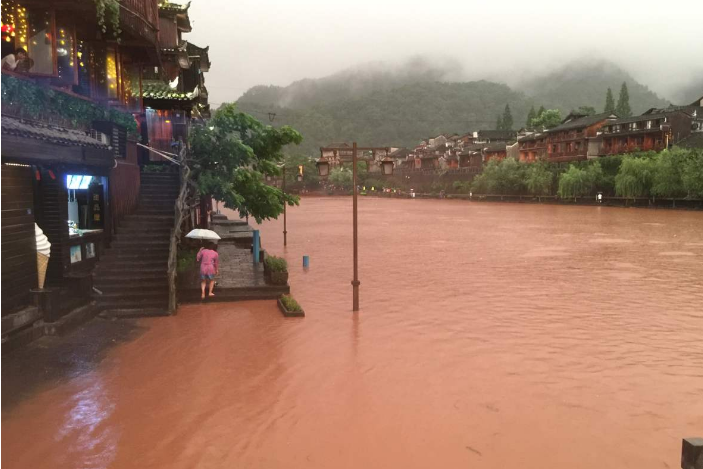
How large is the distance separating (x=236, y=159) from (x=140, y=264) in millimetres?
4573

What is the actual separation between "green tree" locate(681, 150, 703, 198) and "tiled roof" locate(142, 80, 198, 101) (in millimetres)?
52549

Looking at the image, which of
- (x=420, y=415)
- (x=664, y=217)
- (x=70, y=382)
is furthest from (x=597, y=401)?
(x=664, y=217)

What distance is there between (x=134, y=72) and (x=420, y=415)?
52.2ft

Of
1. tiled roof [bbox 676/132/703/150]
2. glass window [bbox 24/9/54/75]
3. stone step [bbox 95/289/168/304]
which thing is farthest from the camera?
tiled roof [bbox 676/132/703/150]

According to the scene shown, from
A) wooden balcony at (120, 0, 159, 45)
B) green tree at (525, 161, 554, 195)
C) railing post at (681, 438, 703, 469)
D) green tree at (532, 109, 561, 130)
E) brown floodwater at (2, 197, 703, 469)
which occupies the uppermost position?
green tree at (532, 109, 561, 130)

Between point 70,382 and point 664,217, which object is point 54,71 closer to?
point 70,382

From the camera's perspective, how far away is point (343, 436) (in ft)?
26.2

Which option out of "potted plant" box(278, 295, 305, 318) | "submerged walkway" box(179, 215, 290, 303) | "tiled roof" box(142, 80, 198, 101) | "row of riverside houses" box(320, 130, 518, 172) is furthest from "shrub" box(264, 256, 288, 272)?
"row of riverside houses" box(320, 130, 518, 172)

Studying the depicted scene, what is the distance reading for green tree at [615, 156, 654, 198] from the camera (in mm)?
60250

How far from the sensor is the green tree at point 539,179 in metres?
77.6

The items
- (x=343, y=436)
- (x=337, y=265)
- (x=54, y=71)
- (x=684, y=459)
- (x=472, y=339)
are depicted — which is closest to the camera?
(x=684, y=459)

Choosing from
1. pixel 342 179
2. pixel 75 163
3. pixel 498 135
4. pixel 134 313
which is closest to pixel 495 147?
pixel 498 135

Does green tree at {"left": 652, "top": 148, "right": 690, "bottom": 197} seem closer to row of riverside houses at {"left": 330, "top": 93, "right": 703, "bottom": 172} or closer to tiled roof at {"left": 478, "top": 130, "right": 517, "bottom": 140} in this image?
row of riverside houses at {"left": 330, "top": 93, "right": 703, "bottom": 172}

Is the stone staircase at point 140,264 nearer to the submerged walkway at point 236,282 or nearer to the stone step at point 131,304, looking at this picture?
the stone step at point 131,304
